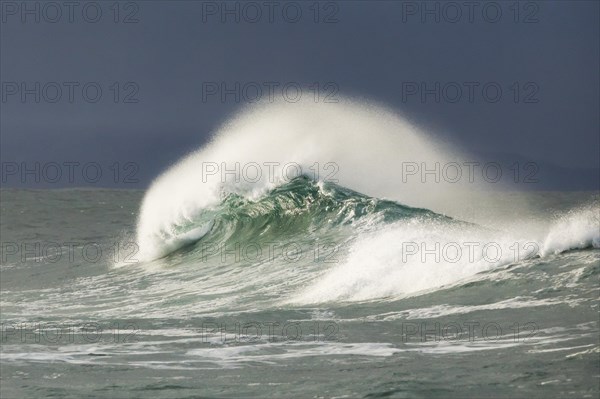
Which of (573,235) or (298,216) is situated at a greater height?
(298,216)

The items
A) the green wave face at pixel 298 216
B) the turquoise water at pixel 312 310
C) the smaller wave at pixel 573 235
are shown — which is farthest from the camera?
the green wave face at pixel 298 216

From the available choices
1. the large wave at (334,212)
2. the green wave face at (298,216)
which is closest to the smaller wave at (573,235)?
the large wave at (334,212)

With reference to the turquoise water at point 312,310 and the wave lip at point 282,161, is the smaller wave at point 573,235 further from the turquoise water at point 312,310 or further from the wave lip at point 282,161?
the wave lip at point 282,161

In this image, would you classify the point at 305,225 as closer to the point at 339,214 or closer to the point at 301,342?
the point at 339,214

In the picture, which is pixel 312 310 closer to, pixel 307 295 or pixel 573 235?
pixel 307 295

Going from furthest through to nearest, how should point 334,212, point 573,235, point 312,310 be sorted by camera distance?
point 334,212 → point 573,235 → point 312,310

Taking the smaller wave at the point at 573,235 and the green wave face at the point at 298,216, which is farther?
the green wave face at the point at 298,216

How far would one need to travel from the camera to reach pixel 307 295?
46.0 ft

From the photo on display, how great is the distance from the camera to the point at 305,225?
19375mm

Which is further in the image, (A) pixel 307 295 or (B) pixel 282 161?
(B) pixel 282 161

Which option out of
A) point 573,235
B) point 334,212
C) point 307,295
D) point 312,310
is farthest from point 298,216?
point 312,310

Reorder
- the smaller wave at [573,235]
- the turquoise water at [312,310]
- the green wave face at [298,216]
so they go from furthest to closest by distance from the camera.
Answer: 1. the green wave face at [298,216]
2. the smaller wave at [573,235]
3. the turquoise water at [312,310]

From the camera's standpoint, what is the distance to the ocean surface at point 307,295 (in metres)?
8.80

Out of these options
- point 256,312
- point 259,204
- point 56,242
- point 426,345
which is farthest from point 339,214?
point 56,242
